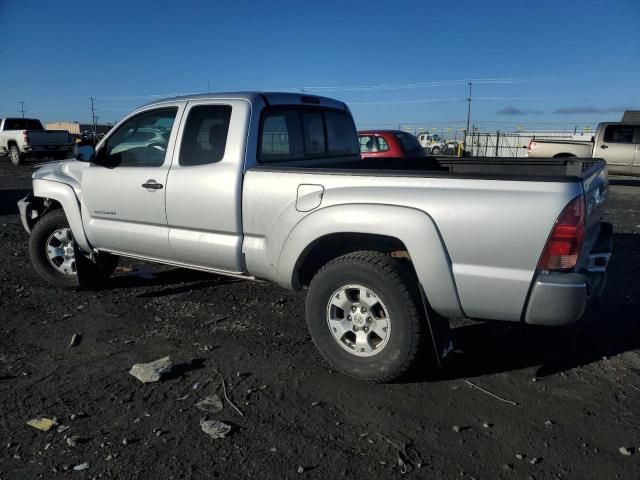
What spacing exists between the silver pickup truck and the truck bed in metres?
0.02

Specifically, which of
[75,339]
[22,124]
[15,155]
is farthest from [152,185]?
[22,124]

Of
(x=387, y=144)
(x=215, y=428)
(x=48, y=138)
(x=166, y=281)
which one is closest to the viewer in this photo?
(x=215, y=428)

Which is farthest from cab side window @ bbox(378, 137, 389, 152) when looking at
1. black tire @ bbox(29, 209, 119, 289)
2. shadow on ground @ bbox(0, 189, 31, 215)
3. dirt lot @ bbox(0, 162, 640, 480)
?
black tire @ bbox(29, 209, 119, 289)

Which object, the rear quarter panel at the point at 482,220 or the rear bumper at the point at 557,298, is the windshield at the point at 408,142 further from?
the rear bumper at the point at 557,298

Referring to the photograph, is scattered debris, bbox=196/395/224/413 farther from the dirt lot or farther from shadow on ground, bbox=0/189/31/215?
shadow on ground, bbox=0/189/31/215

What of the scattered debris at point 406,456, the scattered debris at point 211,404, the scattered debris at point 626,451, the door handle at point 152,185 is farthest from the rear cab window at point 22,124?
the scattered debris at point 626,451

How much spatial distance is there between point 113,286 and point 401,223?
12.5 ft

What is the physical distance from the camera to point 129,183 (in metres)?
4.75

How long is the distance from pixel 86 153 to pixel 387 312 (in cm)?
348

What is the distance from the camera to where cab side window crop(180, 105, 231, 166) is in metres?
4.27

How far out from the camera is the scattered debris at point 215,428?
301cm

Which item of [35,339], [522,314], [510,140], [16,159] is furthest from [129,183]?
[510,140]

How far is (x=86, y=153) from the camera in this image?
518 cm

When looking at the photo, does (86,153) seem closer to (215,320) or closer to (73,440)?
(215,320)
